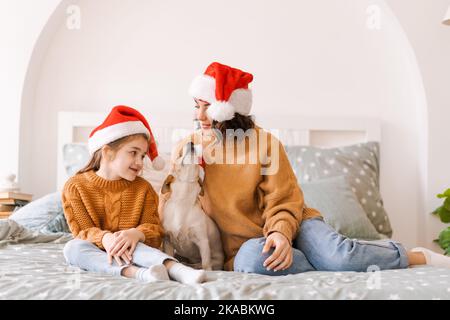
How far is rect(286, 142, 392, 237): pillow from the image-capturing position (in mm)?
2688

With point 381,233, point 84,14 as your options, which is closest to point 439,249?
point 381,233

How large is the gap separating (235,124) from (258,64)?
4.41 feet

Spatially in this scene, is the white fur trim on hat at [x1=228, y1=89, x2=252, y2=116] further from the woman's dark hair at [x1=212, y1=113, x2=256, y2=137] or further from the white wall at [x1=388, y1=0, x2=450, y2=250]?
the white wall at [x1=388, y1=0, x2=450, y2=250]

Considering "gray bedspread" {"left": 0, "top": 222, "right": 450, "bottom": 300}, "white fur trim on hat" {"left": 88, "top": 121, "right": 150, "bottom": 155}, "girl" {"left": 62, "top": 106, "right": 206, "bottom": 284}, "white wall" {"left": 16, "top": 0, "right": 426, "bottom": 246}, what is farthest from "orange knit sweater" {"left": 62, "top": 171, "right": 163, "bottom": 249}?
"white wall" {"left": 16, "top": 0, "right": 426, "bottom": 246}

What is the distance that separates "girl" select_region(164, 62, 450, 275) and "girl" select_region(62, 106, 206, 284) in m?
0.16

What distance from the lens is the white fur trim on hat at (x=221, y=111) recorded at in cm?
177

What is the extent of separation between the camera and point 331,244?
5.30 ft

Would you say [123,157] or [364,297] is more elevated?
[123,157]

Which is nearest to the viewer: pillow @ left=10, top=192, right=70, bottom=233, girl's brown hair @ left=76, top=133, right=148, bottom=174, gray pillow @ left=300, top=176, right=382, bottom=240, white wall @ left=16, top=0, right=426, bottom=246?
girl's brown hair @ left=76, top=133, right=148, bottom=174

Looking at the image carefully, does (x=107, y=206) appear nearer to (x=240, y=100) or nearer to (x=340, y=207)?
(x=240, y=100)

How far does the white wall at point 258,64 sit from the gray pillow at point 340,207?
26.2 inches
